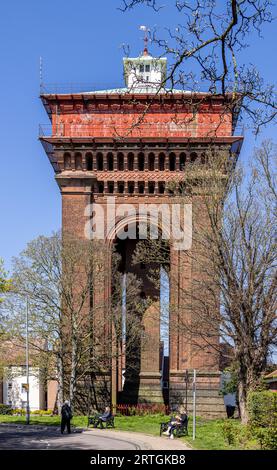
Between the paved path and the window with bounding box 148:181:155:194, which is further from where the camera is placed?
the window with bounding box 148:181:155:194

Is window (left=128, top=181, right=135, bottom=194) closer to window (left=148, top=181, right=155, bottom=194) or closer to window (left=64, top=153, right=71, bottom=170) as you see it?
window (left=148, top=181, right=155, bottom=194)

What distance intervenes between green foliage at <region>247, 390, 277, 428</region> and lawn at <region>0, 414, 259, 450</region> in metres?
0.52

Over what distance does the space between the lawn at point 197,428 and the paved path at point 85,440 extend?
769mm

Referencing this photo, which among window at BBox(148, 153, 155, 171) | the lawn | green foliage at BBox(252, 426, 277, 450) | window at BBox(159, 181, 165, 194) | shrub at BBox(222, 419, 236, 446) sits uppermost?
window at BBox(148, 153, 155, 171)

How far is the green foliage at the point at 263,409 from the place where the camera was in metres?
18.2

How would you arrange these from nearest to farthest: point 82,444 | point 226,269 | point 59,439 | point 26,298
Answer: point 82,444 < point 59,439 < point 226,269 < point 26,298

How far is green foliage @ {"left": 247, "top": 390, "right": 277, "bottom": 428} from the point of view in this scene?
1822 cm

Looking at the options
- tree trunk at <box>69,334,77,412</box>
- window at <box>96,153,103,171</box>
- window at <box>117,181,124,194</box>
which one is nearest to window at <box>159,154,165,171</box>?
window at <box>117,181,124,194</box>

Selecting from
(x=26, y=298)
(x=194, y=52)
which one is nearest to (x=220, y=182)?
(x=26, y=298)

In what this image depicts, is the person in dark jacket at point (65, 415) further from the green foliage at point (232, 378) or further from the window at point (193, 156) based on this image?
the window at point (193, 156)

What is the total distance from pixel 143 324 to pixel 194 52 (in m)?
35.5

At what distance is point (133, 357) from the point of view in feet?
135

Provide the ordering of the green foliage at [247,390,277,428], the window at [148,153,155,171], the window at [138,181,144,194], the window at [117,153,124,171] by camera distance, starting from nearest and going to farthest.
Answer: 1. the green foliage at [247,390,277,428]
2. the window at [148,153,155,171]
3. the window at [117,153,124,171]
4. the window at [138,181,144,194]
